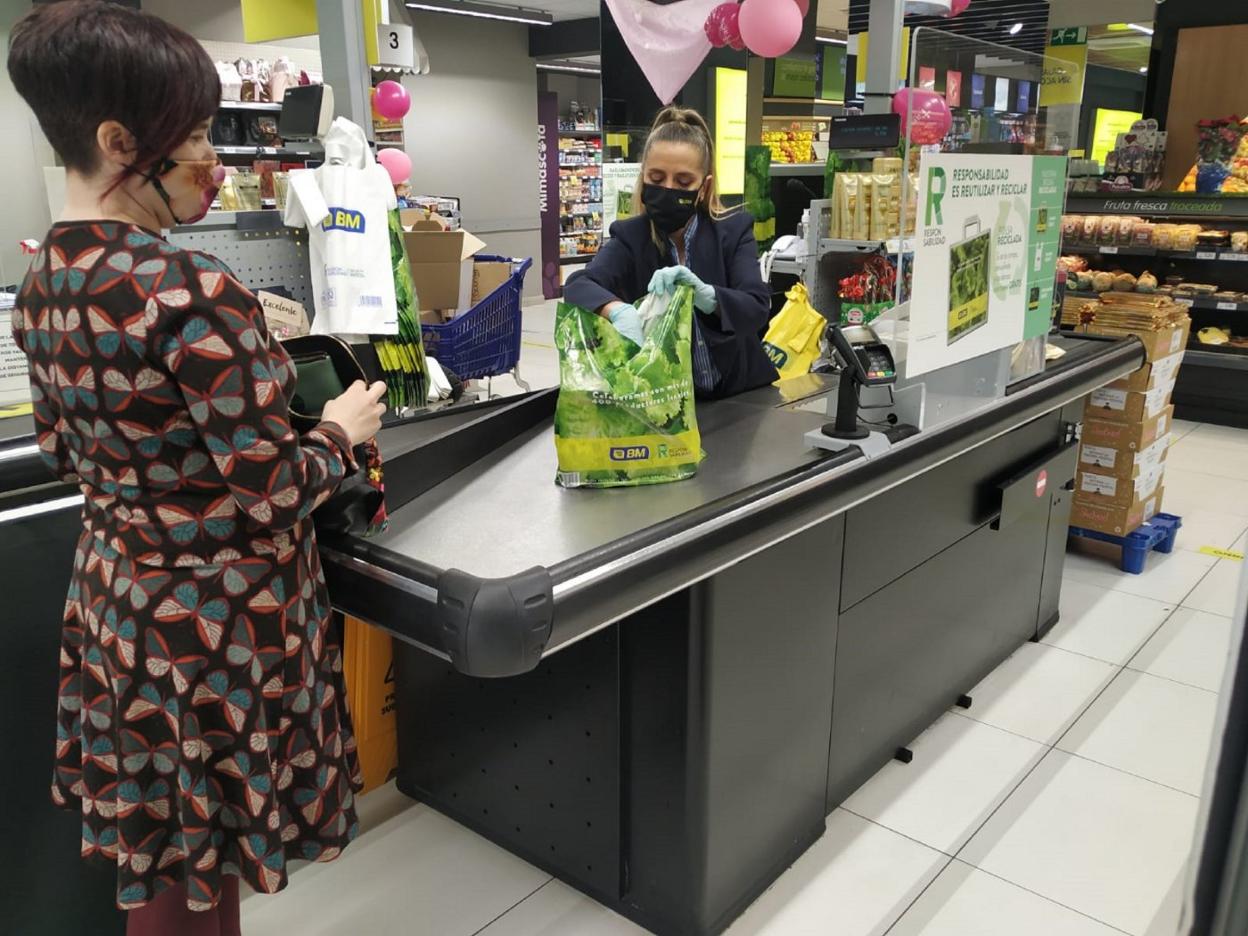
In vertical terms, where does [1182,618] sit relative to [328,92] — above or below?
below

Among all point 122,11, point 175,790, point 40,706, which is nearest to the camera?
point 122,11

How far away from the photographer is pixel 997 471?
296 centimetres

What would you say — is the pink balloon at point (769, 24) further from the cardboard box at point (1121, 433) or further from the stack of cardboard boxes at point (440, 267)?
the cardboard box at point (1121, 433)

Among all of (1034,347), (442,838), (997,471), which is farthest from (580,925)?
(1034,347)

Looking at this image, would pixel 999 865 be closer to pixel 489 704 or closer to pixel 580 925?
pixel 580 925

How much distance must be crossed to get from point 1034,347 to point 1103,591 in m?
1.53

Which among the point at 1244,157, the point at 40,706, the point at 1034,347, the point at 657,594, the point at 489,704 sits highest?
the point at 1244,157

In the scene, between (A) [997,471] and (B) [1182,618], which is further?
(B) [1182,618]

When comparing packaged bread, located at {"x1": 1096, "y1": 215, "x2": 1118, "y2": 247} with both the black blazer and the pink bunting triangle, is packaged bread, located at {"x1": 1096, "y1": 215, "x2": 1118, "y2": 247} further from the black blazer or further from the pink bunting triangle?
the black blazer

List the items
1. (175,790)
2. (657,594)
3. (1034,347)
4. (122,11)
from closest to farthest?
(122,11) → (175,790) → (657,594) → (1034,347)

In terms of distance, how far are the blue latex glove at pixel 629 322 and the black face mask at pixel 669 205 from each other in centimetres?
44

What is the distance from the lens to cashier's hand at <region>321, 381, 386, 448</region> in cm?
148

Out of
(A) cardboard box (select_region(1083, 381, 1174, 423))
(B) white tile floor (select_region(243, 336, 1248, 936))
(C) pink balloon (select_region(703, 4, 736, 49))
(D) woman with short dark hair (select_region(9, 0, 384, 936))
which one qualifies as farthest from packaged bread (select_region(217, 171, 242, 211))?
(A) cardboard box (select_region(1083, 381, 1174, 423))

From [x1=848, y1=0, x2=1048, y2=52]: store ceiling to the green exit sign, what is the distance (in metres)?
1.66
